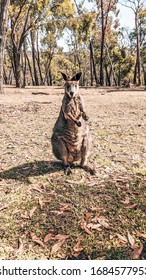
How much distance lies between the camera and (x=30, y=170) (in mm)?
4781

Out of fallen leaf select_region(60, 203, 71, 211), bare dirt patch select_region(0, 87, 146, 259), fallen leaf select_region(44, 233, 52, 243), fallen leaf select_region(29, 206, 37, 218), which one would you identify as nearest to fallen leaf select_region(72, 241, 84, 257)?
bare dirt patch select_region(0, 87, 146, 259)

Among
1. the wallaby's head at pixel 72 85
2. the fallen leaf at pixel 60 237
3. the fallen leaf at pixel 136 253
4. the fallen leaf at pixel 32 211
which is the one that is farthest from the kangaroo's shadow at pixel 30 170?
the fallen leaf at pixel 136 253

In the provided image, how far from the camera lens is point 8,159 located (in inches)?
209

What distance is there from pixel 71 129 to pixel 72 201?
1.15 metres

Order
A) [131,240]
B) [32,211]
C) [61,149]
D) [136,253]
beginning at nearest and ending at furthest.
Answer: [136,253] < [131,240] < [32,211] < [61,149]

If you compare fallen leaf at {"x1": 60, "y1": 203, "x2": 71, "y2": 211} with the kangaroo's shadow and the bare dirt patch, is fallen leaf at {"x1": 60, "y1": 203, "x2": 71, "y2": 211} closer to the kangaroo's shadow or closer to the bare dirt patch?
the bare dirt patch

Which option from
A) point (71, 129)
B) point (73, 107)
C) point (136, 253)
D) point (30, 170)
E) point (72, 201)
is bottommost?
point (136, 253)

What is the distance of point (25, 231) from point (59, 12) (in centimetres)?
2409

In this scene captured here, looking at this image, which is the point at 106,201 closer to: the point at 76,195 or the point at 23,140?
the point at 76,195

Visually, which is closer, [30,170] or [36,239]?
[36,239]

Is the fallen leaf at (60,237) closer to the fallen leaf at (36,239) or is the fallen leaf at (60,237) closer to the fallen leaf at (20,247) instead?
the fallen leaf at (36,239)

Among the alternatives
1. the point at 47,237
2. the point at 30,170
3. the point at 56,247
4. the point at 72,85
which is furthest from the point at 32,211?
the point at 72,85

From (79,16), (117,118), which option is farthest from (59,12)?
(117,118)

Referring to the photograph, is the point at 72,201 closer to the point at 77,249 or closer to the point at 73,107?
the point at 77,249
